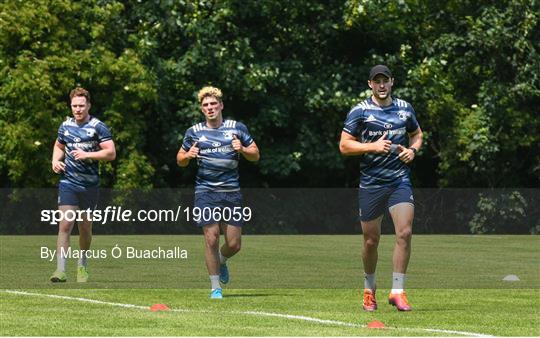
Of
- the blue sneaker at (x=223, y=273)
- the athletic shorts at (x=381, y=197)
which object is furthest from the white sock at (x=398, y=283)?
the blue sneaker at (x=223, y=273)

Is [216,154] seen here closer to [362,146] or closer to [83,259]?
[362,146]

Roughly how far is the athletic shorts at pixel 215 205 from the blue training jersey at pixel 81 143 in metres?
1.99

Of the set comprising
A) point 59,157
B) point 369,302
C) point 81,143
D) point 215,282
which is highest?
point 81,143

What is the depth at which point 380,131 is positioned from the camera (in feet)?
41.0

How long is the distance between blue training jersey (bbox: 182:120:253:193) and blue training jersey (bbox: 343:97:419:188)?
1641mm

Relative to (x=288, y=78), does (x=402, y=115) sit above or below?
above

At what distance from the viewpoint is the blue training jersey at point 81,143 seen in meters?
15.3

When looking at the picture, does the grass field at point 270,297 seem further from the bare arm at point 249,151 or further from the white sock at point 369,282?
the bare arm at point 249,151

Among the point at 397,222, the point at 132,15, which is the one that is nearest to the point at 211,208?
the point at 397,222

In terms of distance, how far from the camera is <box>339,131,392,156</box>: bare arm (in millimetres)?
12289

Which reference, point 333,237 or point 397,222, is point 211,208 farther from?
point 333,237

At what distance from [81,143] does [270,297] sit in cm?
308

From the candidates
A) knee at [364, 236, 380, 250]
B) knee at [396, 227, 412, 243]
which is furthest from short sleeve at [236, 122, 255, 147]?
knee at [396, 227, 412, 243]

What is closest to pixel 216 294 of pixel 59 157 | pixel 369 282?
pixel 369 282
